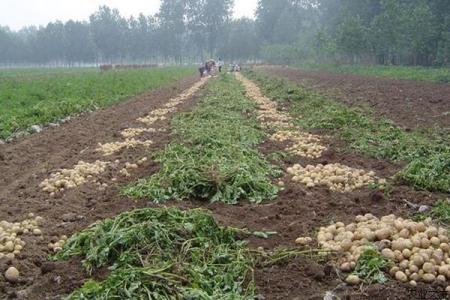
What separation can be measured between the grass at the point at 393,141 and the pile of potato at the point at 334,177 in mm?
537

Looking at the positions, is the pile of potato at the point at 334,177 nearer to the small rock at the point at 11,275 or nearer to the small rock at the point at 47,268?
the small rock at the point at 47,268

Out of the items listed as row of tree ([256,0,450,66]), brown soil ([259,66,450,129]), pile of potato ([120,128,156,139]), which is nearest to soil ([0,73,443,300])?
pile of potato ([120,128,156,139])

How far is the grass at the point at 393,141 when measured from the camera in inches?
270

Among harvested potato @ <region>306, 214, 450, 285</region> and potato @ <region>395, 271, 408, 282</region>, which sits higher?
harvested potato @ <region>306, 214, 450, 285</region>

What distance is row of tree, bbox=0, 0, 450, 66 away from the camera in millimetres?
47531

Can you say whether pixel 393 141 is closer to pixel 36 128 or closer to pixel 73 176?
pixel 73 176

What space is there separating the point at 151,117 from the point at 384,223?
10.7 metres

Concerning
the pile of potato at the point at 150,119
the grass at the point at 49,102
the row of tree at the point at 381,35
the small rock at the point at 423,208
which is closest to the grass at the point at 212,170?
the small rock at the point at 423,208

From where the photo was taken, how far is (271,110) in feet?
50.5

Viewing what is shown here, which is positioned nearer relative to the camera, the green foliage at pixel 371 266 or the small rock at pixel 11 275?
the green foliage at pixel 371 266

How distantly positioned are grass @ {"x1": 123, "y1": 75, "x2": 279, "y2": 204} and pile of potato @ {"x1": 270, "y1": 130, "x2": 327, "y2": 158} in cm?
53

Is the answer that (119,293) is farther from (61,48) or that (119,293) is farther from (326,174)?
(61,48)

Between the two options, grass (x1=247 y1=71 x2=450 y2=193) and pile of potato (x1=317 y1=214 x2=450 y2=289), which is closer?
pile of potato (x1=317 y1=214 x2=450 y2=289)

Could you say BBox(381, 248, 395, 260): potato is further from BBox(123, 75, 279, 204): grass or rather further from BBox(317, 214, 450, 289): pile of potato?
BBox(123, 75, 279, 204): grass
